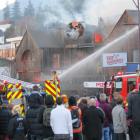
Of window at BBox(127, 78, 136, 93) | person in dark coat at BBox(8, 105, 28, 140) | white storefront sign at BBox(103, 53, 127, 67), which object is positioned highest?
white storefront sign at BBox(103, 53, 127, 67)

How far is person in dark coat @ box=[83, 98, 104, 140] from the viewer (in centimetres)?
1262

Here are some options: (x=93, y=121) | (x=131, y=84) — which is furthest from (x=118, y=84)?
(x=93, y=121)

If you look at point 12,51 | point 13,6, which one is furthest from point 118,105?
point 13,6

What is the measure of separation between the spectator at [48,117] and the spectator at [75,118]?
3.31 ft

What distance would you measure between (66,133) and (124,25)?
53.1m

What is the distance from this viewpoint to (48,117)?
11.0m

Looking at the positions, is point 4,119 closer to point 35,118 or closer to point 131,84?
point 35,118

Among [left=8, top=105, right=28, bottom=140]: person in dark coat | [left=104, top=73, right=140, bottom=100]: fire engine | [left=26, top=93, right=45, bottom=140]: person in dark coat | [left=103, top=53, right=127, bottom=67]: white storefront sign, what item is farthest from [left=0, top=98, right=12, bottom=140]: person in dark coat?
[left=103, top=53, right=127, bottom=67]: white storefront sign

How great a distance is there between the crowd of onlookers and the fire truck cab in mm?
6206

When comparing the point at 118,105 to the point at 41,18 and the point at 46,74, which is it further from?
the point at 41,18

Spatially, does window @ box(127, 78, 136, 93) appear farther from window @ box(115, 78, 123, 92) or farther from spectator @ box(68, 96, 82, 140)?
spectator @ box(68, 96, 82, 140)

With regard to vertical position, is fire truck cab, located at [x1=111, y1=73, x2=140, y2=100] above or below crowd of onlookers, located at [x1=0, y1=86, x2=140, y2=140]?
above

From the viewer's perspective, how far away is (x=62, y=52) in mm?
73188

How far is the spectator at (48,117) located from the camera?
36.0 ft
